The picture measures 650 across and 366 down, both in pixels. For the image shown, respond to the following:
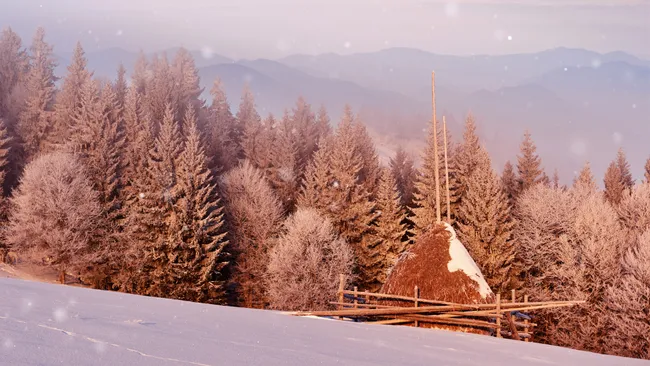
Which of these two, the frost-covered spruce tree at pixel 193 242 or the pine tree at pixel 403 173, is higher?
the pine tree at pixel 403 173

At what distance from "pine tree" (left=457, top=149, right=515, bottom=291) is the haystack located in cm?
1935

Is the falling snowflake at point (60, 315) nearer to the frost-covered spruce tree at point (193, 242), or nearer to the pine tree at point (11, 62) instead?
the frost-covered spruce tree at point (193, 242)

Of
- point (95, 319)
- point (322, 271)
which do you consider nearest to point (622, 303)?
point (322, 271)

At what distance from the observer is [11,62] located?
60844 millimetres

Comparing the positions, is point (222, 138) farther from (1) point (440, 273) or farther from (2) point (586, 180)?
(1) point (440, 273)

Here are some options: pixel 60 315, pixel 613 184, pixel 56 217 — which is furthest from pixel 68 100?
pixel 60 315

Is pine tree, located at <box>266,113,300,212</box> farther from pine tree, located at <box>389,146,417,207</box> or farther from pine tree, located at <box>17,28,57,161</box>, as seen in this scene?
pine tree, located at <box>17,28,57,161</box>

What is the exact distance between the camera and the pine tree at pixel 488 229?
39375 millimetres

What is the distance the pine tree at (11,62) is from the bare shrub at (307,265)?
34.5m

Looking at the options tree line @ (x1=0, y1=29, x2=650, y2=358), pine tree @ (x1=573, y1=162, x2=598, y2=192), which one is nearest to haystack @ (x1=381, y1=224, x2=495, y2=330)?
tree line @ (x1=0, y1=29, x2=650, y2=358)

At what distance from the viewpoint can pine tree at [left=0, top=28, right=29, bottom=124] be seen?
194ft

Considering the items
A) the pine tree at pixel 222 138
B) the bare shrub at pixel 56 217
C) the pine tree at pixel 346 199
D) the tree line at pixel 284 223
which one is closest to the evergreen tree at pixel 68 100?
the tree line at pixel 284 223

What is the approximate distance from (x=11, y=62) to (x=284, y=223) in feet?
116

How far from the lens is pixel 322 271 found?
130ft
